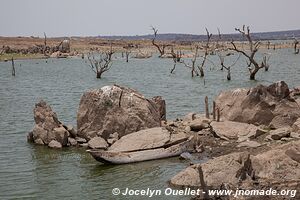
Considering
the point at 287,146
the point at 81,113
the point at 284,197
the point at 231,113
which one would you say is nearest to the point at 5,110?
the point at 81,113

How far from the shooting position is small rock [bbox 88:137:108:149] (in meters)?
19.7

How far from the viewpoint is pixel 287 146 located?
14.5 metres

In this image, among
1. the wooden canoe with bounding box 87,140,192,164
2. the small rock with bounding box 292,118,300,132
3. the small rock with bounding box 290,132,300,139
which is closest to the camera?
the wooden canoe with bounding box 87,140,192,164

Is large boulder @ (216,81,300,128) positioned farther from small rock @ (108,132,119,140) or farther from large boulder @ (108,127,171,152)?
small rock @ (108,132,119,140)

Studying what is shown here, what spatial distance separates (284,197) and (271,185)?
0.94 meters

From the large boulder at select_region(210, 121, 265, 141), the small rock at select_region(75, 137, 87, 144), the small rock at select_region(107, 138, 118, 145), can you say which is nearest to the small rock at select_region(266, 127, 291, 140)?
the large boulder at select_region(210, 121, 265, 141)

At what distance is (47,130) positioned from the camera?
21500mm

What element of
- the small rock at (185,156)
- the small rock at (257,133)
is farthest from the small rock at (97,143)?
the small rock at (257,133)

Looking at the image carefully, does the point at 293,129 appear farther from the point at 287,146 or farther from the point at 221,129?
the point at 287,146

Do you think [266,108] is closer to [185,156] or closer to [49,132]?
[185,156]

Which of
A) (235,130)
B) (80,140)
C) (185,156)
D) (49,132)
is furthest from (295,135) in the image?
(49,132)

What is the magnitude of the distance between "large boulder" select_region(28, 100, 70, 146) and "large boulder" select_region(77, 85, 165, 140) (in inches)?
41.5

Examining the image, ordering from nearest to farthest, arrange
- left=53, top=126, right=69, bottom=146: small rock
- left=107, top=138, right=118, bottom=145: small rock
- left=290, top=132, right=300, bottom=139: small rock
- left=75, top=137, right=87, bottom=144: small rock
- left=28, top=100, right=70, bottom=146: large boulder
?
left=290, top=132, right=300, bottom=139: small rock, left=107, top=138, right=118, bottom=145: small rock, left=53, top=126, right=69, bottom=146: small rock, left=28, top=100, right=70, bottom=146: large boulder, left=75, top=137, right=87, bottom=144: small rock

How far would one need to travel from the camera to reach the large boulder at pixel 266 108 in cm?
2125
